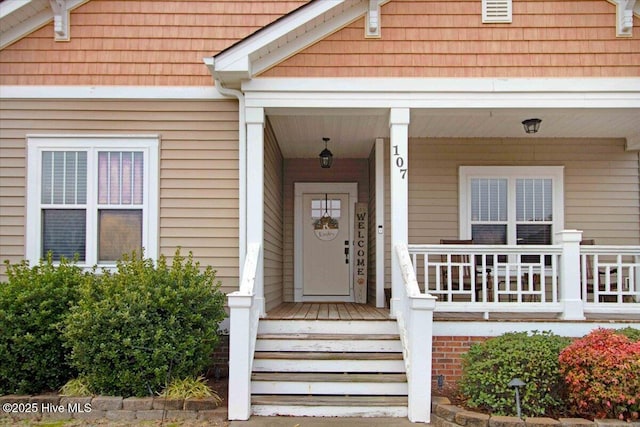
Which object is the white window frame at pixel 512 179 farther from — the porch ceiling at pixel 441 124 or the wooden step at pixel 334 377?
the wooden step at pixel 334 377

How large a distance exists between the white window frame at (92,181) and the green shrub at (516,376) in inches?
156

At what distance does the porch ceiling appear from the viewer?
7.31 meters

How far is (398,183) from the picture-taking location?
7062 mm

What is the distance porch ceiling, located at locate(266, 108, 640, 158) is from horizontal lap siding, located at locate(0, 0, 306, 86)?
128 centimetres

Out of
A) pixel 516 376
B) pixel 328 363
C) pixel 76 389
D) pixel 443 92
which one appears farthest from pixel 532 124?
pixel 76 389

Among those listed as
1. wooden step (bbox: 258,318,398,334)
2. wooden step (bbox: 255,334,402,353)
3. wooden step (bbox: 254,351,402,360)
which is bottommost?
wooden step (bbox: 254,351,402,360)

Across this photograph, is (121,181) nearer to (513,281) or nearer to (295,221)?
(295,221)

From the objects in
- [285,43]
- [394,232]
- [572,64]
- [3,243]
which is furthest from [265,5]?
[3,243]

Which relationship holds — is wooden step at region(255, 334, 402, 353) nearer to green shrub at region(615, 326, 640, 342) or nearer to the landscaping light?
the landscaping light

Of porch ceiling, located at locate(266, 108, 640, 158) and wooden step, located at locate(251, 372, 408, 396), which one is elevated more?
porch ceiling, located at locate(266, 108, 640, 158)

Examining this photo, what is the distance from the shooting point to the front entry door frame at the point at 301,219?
10570 millimetres

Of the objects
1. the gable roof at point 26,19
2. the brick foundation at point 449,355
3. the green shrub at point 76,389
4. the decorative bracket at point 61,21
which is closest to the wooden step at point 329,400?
the brick foundation at point 449,355

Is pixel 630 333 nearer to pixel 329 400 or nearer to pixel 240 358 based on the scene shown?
pixel 329 400

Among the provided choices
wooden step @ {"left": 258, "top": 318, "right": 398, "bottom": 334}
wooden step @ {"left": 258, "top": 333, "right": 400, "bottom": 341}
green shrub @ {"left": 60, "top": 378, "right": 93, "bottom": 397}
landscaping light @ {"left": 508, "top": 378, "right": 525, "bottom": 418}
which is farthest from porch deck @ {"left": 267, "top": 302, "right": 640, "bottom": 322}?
green shrub @ {"left": 60, "top": 378, "right": 93, "bottom": 397}
